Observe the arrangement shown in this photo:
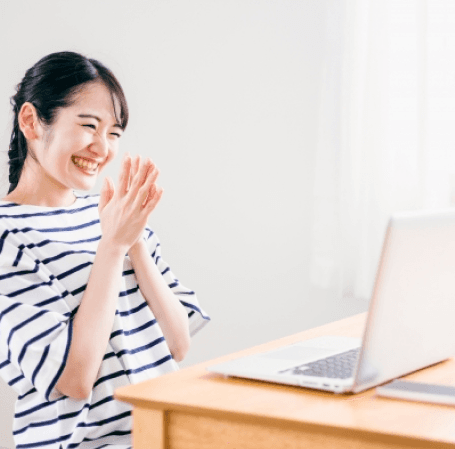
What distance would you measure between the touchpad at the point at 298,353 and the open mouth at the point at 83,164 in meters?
0.57

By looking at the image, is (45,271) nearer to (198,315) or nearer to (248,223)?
(198,315)

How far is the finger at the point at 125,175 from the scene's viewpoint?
4.15ft

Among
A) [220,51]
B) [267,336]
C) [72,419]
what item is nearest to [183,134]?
[220,51]

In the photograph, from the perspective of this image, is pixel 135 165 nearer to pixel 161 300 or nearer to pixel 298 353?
pixel 161 300

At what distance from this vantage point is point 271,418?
77 cm

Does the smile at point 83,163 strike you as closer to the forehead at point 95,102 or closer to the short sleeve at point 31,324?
the forehead at point 95,102

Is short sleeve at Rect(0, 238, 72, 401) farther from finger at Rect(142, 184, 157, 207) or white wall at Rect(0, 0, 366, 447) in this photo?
white wall at Rect(0, 0, 366, 447)

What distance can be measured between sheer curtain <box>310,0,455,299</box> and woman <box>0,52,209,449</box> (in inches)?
32.9

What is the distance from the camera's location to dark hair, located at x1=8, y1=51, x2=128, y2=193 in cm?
135

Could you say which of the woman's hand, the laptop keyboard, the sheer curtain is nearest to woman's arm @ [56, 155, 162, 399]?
the woman's hand

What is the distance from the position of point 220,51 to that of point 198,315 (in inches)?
46.8

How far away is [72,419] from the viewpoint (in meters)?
1.19

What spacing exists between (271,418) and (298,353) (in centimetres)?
27

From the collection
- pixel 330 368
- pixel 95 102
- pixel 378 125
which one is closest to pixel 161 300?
pixel 95 102
